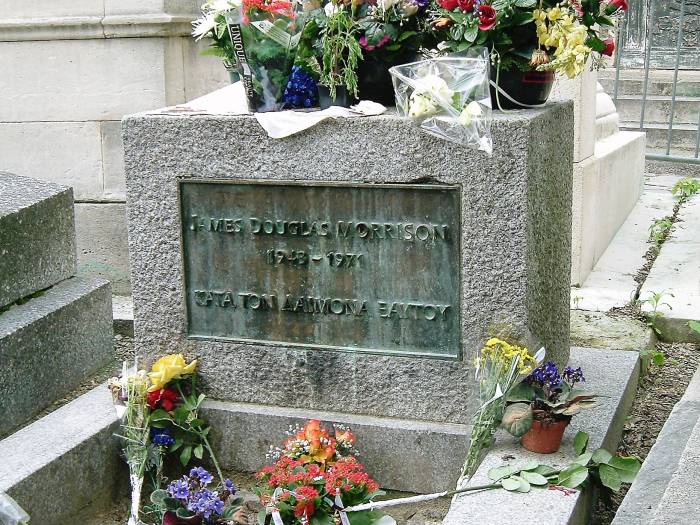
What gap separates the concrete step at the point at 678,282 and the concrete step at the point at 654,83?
15.6ft

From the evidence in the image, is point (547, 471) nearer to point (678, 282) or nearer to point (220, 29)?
point (220, 29)

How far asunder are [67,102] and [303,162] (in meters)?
3.23

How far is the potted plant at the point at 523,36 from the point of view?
335 cm

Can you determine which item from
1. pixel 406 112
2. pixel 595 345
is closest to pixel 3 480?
pixel 406 112

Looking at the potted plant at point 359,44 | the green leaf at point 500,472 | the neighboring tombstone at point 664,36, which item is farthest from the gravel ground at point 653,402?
the neighboring tombstone at point 664,36

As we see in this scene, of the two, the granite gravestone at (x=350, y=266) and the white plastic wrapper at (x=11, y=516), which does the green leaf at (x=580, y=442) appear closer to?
the granite gravestone at (x=350, y=266)

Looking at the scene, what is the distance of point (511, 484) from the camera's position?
121 inches

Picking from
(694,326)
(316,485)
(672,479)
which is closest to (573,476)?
(672,479)

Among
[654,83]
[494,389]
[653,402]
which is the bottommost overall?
[653,402]

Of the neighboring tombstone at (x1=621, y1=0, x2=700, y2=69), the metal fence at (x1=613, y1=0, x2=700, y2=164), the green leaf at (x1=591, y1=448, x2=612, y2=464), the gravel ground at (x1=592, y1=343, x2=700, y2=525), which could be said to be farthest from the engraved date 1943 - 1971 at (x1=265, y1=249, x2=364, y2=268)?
the neighboring tombstone at (x1=621, y1=0, x2=700, y2=69)

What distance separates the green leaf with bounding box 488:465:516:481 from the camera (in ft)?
10.3

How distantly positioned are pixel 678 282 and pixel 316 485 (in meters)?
3.13

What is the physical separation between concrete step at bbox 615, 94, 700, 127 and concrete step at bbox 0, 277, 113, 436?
8.12 m

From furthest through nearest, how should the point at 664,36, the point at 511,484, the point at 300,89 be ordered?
the point at 664,36 → the point at 300,89 → the point at 511,484
